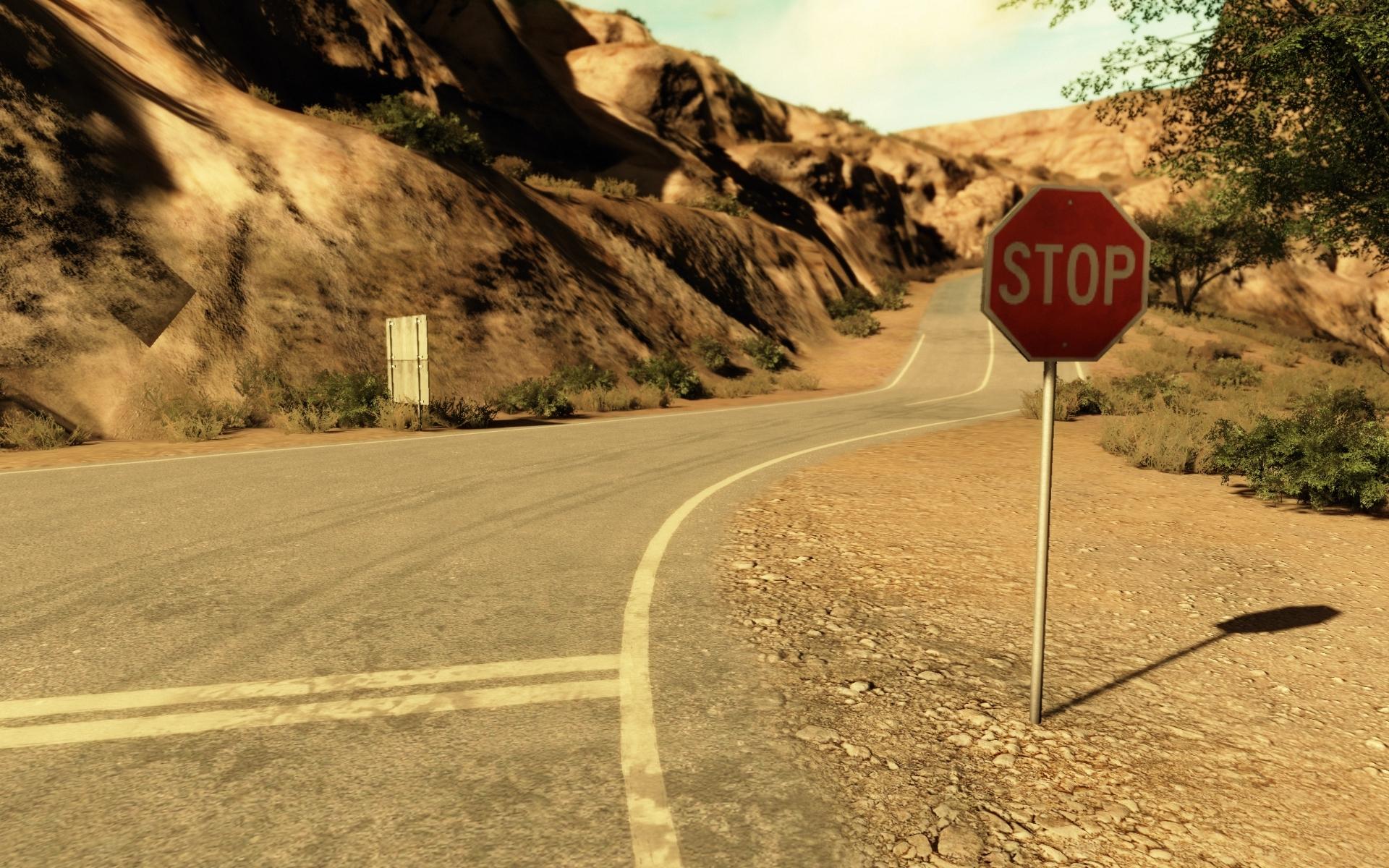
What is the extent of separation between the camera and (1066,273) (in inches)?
137

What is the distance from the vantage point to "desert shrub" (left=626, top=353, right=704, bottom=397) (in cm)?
2486

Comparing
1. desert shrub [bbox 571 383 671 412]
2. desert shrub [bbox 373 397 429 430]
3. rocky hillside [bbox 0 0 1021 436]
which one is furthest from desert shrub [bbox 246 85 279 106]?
desert shrub [bbox 373 397 429 430]

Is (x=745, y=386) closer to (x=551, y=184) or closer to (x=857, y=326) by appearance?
(x=551, y=184)

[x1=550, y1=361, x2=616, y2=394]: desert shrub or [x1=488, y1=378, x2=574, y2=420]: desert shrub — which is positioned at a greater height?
[x1=550, y1=361, x2=616, y2=394]: desert shrub

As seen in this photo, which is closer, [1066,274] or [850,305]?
[1066,274]

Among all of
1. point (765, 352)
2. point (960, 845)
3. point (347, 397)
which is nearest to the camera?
point (960, 845)

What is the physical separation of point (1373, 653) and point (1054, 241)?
3.28 meters

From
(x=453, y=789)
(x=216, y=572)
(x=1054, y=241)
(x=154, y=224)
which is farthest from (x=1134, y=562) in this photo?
(x=154, y=224)

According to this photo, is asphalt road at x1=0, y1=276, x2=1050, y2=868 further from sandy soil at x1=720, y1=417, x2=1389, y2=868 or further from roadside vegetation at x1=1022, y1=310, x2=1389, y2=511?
roadside vegetation at x1=1022, y1=310, x2=1389, y2=511

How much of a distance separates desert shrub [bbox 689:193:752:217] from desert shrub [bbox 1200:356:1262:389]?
74.1ft

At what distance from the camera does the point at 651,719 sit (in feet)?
12.0

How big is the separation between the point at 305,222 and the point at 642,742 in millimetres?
20273

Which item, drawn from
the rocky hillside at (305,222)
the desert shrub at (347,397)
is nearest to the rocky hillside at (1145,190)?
the rocky hillside at (305,222)

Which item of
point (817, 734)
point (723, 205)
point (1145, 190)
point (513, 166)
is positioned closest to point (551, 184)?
point (513, 166)
